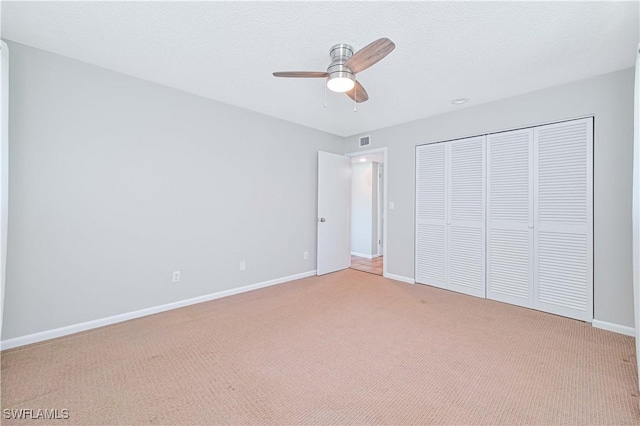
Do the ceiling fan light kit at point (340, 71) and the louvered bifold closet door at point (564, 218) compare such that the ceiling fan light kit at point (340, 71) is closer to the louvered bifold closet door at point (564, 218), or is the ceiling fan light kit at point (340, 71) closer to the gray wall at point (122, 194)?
the gray wall at point (122, 194)

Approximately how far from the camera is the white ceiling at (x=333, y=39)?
70.1 inches

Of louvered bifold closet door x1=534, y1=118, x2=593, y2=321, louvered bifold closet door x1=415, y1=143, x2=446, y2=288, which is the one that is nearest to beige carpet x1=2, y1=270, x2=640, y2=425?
louvered bifold closet door x1=534, y1=118, x2=593, y2=321

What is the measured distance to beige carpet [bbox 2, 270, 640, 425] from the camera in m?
1.55

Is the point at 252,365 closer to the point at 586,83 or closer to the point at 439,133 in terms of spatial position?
the point at 439,133

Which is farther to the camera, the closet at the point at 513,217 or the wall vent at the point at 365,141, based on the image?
the wall vent at the point at 365,141

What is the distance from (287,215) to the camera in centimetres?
416

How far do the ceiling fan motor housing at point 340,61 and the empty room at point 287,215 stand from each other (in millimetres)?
13

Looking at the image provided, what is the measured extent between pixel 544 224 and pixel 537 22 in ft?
6.66

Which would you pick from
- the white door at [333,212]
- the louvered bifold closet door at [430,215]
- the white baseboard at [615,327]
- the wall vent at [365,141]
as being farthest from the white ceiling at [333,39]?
the white baseboard at [615,327]

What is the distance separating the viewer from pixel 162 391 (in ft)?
5.63

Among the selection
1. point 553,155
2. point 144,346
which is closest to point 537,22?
point 553,155

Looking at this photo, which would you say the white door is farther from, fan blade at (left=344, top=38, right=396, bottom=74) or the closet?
fan blade at (left=344, top=38, right=396, bottom=74)

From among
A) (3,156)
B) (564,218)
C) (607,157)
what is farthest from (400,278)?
(3,156)

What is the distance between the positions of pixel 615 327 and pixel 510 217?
1.31 meters
